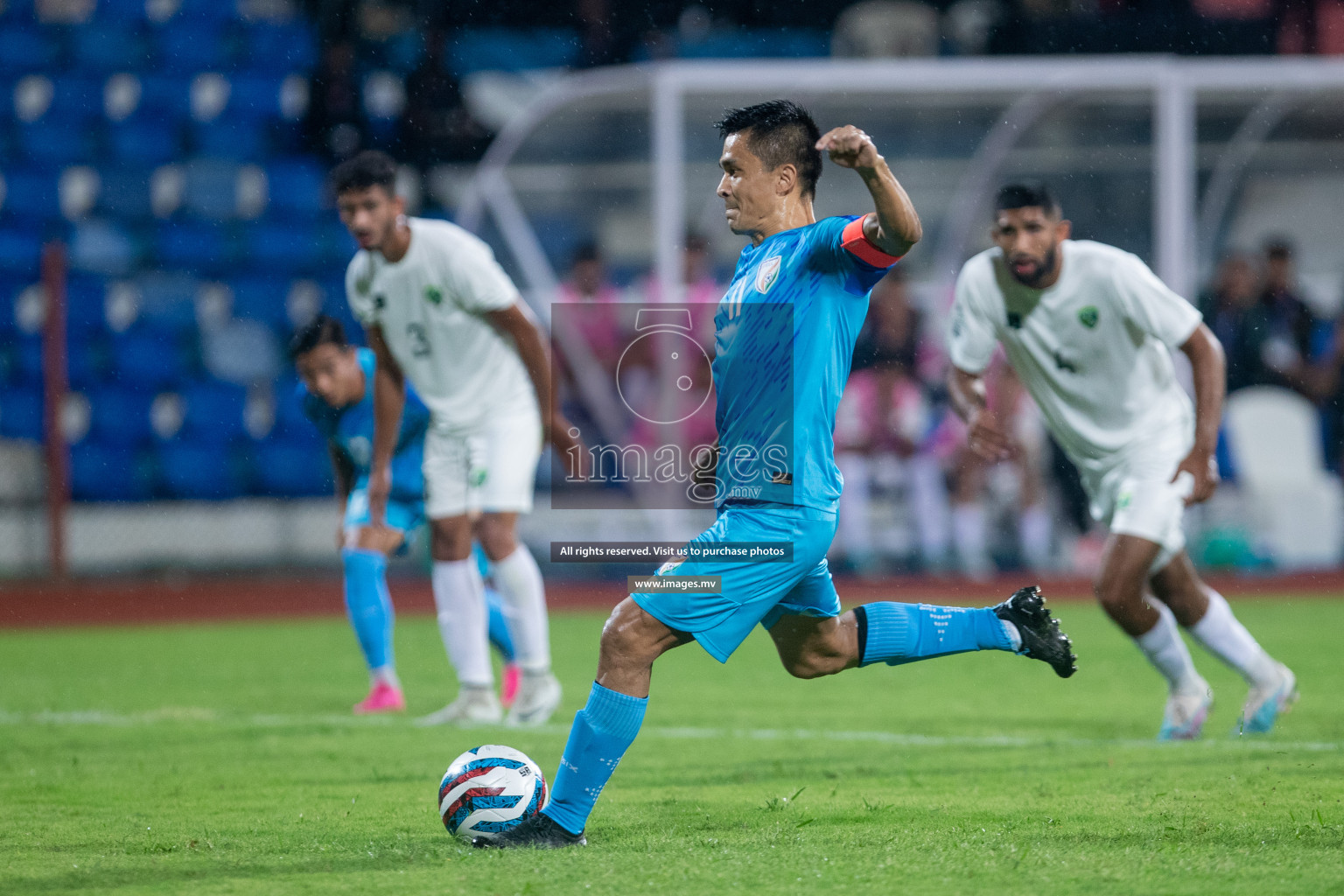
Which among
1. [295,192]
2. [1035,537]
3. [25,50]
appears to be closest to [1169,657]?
[1035,537]

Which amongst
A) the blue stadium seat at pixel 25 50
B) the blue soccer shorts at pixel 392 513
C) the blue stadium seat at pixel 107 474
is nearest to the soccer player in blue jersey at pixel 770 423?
the blue soccer shorts at pixel 392 513

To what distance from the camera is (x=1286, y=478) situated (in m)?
13.3

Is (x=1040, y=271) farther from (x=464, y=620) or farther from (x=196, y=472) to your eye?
(x=196, y=472)

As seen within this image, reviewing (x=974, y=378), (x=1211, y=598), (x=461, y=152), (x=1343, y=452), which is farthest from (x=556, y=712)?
(x=461, y=152)

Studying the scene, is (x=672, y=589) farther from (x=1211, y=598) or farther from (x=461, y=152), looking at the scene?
(x=461, y=152)

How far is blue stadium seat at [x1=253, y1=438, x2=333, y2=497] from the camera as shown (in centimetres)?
1397

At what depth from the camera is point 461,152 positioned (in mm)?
16109

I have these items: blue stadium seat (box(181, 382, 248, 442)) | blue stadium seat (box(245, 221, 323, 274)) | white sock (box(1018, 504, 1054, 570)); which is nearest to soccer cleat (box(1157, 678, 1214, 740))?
white sock (box(1018, 504, 1054, 570))

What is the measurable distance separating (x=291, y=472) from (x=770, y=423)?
10.5 m

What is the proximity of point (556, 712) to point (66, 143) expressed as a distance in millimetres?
10967

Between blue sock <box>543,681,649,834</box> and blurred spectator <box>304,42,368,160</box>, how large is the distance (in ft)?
42.0

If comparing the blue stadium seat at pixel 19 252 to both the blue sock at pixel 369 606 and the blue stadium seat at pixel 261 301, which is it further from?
the blue sock at pixel 369 606

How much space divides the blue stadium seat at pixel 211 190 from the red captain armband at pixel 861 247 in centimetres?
1239

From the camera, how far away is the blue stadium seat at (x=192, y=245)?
15.0 m
